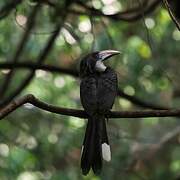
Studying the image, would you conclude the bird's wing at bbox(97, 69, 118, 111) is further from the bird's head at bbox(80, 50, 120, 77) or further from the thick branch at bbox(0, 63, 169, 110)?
the thick branch at bbox(0, 63, 169, 110)

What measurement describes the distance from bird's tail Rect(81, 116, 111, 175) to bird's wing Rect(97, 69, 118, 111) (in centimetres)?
8

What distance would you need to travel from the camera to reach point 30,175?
6254 mm

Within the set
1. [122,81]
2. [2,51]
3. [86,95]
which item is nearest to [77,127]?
[122,81]

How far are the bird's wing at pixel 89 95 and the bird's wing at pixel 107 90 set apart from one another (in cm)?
3

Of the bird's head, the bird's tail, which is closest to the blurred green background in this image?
the bird's head

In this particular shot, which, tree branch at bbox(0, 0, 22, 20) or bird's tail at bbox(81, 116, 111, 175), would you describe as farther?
tree branch at bbox(0, 0, 22, 20)

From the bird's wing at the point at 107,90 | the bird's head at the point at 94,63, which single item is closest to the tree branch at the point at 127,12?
the bird's head at the point at 94,63

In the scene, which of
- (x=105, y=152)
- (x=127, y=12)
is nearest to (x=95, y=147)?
(x=105, y=152)

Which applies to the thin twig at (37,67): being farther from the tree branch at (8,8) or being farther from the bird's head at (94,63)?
the bird's head at (94,63)

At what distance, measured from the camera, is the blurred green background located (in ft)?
17.3

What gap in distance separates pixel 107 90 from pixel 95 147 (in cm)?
36

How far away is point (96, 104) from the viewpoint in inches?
129

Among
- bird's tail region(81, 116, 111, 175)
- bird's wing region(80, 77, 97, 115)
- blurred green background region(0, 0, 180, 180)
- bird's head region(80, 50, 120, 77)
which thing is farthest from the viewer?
blurred green background region(0, 0, 180, 180)

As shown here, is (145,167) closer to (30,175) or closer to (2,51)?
(30,175)
